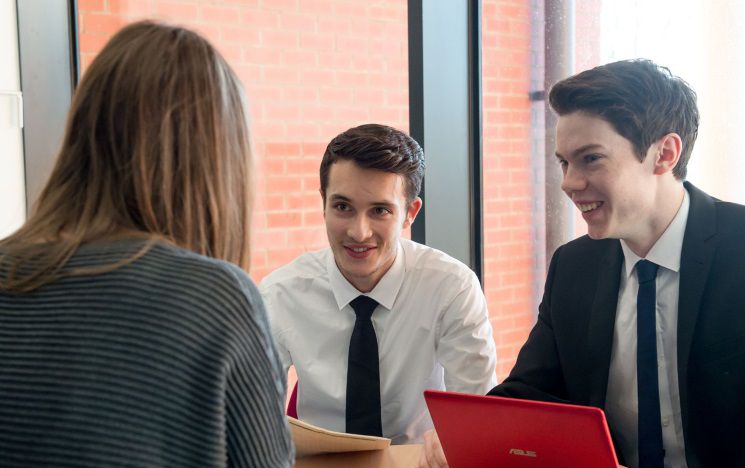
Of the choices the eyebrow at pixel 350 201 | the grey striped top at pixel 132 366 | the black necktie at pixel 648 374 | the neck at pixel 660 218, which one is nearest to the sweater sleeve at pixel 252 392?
the grey striped top at pixel 132 366

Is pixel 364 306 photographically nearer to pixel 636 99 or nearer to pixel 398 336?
pixel 398 336

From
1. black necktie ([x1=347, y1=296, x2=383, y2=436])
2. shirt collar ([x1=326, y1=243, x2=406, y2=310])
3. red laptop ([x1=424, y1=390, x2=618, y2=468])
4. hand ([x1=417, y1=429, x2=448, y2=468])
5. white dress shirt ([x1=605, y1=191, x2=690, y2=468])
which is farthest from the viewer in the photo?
shirt collar ([x1=326, y1=243, x2=406, y2=310])

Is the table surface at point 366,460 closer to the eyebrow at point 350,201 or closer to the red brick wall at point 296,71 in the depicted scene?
the eyebrow at point 350,201

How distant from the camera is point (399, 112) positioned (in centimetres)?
392

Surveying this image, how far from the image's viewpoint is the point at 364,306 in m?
2.32

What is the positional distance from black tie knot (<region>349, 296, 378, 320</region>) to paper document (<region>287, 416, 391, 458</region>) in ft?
1.60

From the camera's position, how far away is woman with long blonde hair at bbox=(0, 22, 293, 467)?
3.22ft

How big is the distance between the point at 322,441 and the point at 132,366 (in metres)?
0.91

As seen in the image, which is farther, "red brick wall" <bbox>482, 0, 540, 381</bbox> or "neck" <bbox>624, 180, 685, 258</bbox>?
"red brick wall" <bbox>482, 0, 540, 381</bbox>

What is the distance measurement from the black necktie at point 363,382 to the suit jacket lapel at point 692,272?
80 centimetres

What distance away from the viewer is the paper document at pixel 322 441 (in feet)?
5.92

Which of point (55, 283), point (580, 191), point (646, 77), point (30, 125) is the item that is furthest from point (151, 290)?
point (30, 125)

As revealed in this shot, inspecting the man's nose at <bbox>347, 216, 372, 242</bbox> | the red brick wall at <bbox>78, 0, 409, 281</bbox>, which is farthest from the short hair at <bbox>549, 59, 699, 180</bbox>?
the red brick wall at <bbox>78, 0, 409, 281</bbox>

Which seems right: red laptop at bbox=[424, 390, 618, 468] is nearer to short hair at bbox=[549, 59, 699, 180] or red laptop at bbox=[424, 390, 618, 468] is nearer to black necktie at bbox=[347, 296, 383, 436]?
black necktie at bbox=[347, 296, 383, 436]
